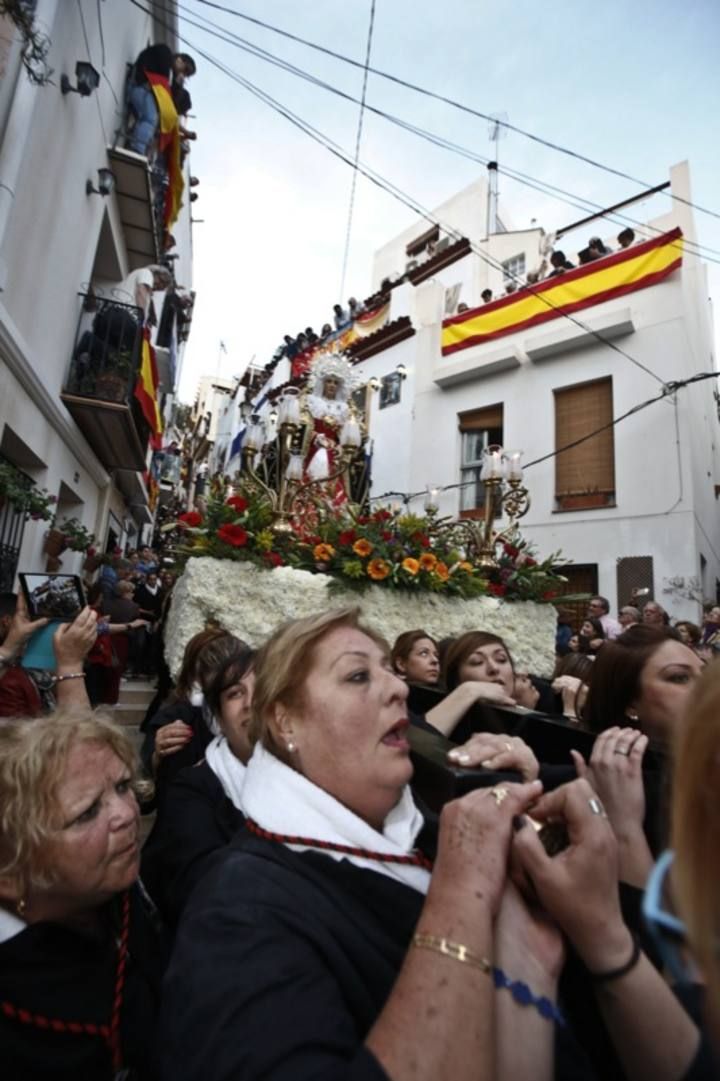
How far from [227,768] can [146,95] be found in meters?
10.6

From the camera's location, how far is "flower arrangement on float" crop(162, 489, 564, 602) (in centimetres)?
374

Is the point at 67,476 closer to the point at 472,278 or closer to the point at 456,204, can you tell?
the point at 472,278

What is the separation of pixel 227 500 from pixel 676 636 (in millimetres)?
2925

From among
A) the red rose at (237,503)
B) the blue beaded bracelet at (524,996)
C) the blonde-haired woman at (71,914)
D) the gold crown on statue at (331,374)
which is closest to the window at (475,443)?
the gold crown on statue at (331,374)

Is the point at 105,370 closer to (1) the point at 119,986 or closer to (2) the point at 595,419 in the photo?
(1) the point at 119,986

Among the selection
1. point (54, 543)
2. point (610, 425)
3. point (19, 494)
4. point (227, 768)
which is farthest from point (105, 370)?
point (610, 425)

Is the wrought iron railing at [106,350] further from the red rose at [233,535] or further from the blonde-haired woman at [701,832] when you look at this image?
the blonde-haired woman at [701,832]

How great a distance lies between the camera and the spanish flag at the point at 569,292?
9.98m

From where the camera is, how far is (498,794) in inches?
36.3

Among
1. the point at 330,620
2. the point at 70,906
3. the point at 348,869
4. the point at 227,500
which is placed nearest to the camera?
the point at 348,869

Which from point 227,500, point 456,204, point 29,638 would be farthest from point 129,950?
point 456,204

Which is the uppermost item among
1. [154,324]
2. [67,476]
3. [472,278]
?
[472,278]

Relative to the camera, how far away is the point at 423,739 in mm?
1360

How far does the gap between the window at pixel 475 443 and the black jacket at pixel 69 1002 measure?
11106 mm
